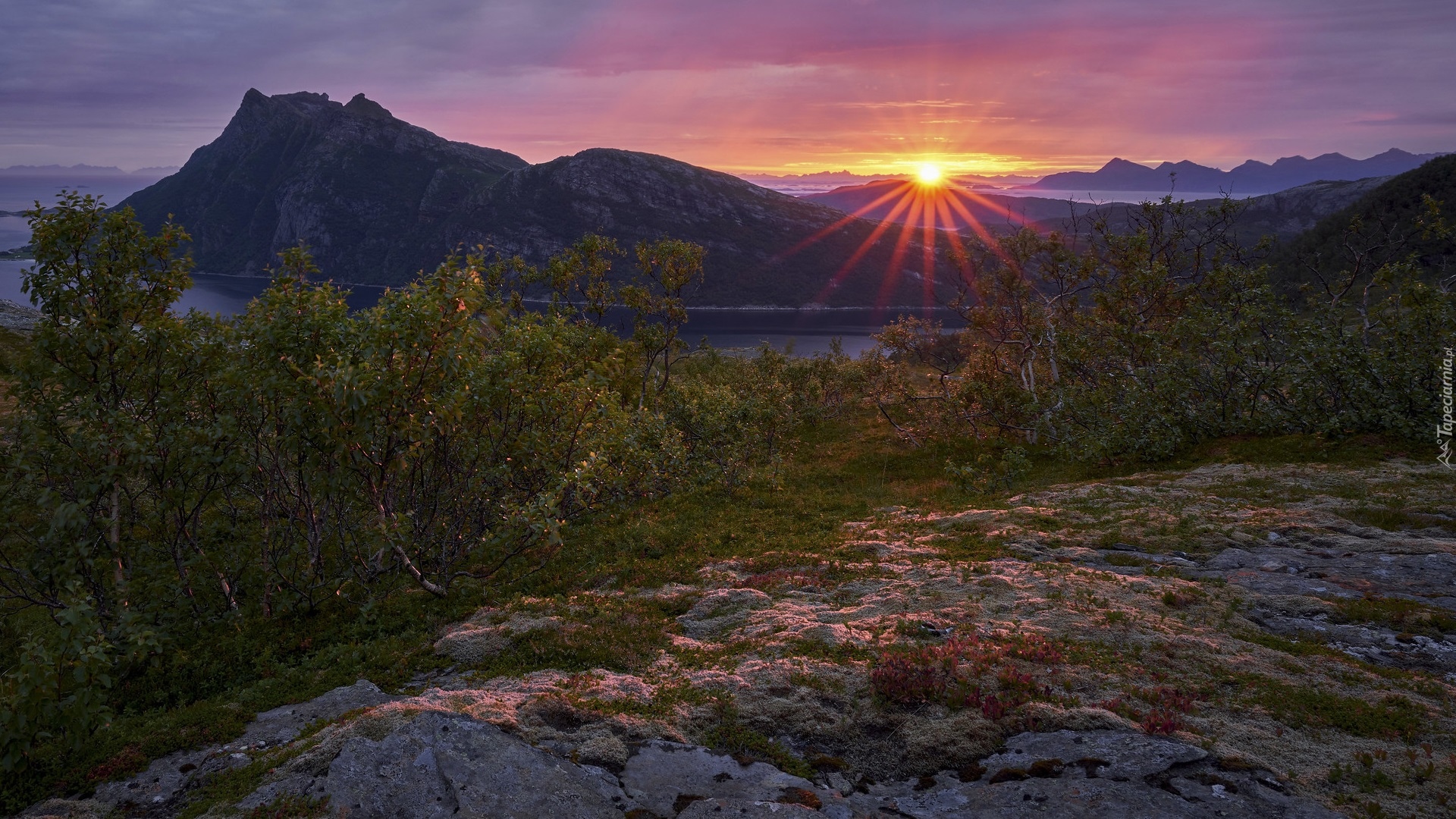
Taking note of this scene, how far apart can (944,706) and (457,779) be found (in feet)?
21.3

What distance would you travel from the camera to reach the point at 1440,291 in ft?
81.9

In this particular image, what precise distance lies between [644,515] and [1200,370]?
25.1 metres

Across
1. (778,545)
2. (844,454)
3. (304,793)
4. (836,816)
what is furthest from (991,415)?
(304,793)

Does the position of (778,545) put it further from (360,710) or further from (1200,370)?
(1200,370)

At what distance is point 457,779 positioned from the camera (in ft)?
24.9

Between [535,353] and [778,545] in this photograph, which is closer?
[535,353]

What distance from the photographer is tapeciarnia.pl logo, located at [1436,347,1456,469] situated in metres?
22.2

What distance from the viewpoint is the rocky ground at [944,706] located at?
7.55 m

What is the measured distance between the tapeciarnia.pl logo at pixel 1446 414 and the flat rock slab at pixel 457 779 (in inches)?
1127

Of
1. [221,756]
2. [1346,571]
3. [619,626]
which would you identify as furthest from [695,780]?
[1346,571]

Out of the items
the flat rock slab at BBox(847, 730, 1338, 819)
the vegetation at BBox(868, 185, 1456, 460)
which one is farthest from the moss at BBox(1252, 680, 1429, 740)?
the vegetation at BBox(868, 185, 1456, 460)

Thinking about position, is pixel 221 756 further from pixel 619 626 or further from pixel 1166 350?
pixel 1166 350

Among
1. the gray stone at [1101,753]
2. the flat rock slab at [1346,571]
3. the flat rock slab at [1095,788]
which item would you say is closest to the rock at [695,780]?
the flat rock slab at [1095,788]

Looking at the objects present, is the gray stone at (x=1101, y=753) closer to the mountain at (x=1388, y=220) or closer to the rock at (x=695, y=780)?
the rock at (x=695, y=780)
